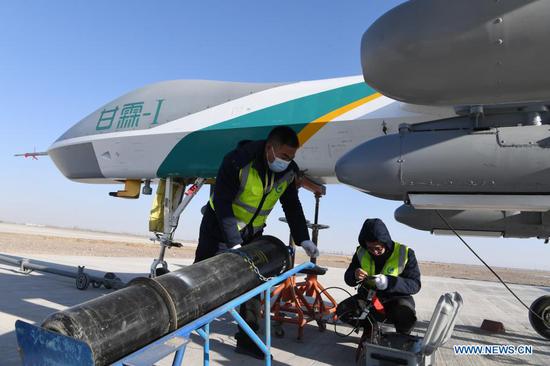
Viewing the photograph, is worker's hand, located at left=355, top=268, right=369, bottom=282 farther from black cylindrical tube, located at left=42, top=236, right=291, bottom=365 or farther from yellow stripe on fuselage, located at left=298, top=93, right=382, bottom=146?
yellow stripe on fuselage, located at left=298, top=93, right=382, bottom=146

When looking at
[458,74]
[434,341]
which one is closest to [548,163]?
[458,74]

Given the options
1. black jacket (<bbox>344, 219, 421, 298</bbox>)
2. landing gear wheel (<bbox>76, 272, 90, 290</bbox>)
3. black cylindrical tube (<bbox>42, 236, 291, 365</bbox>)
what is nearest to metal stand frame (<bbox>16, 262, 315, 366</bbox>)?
black cylindrical tube (<bbox>42, 236, 291, 365</bbox>)

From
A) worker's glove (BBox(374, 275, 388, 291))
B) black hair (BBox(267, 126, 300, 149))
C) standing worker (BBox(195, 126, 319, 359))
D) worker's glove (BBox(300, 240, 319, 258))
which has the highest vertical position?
black hair (BBox(267, 126, 300, 149))

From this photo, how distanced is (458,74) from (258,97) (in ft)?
12.6

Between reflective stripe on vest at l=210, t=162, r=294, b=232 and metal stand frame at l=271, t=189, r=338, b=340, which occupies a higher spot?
reflective stripe on vest at l=210, t=162, r=294, b=232

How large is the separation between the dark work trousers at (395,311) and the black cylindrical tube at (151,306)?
5.96 ft

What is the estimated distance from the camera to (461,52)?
3154mm

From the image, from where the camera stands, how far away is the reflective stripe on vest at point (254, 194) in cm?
343

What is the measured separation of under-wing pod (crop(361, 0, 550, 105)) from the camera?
9.64 ft

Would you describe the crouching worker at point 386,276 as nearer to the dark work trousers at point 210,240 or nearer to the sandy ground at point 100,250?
the dark work trousers at point 210,240

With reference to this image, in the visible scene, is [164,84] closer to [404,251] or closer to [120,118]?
[120,118]

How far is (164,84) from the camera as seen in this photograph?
7.76m

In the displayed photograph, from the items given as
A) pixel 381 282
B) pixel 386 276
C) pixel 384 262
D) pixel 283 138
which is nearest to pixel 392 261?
pixel 384 262

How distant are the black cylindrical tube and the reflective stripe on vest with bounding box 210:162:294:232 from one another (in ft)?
3.11
